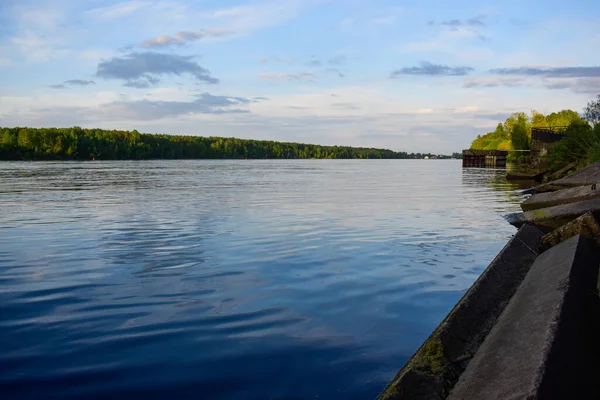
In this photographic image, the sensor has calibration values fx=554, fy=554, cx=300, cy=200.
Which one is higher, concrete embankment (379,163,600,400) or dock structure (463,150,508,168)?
dock structure (463,150,508,168)

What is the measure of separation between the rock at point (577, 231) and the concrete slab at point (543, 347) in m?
1.56

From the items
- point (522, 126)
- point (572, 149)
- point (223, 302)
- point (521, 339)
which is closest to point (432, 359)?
Answer: point (521, 339)

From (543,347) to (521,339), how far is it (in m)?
0.47

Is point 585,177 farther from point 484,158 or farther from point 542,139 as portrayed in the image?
point 484,158

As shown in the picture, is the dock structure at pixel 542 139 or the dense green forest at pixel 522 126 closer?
the dock structure at pixel 542 139

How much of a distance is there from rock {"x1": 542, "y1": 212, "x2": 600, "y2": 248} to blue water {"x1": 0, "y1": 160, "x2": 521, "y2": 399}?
1.56 m

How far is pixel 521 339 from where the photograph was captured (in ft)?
12.0

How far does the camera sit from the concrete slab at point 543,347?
9.43ft

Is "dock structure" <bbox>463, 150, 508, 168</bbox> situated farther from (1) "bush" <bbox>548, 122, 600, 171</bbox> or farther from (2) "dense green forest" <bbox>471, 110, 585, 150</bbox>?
(1) "bush" <bbox>548, 122, 600, 171</bbox>

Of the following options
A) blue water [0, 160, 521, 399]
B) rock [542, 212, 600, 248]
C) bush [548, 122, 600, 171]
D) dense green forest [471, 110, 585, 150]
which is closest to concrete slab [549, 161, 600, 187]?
blue water [0, 160, 521, 399]

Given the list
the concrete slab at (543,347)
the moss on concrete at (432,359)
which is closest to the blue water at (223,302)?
the moss on concrete at (432,359)

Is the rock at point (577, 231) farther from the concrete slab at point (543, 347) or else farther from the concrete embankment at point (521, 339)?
the concrete slab at point (543, 347)

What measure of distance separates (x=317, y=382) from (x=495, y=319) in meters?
1.69

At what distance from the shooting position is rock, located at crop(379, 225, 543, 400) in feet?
11.7
